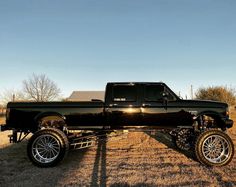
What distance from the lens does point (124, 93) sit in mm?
7453

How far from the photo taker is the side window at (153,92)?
7418mm

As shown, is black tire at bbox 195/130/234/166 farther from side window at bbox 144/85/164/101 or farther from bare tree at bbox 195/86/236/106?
bare tree at bbox 195/86/236/106

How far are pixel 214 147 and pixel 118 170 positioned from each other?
2661 mm

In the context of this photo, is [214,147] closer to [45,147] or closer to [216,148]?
[216,148]

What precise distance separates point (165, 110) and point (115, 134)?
1.67 m

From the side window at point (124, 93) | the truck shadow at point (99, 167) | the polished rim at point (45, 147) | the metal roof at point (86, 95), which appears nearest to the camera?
the truck shadow at point (99, 167)

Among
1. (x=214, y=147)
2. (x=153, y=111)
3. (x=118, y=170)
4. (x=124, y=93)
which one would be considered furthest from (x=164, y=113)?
(x=118, y=170)

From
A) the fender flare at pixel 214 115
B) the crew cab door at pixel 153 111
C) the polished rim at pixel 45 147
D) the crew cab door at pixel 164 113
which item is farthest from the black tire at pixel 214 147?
the polished rim at pixel 45 147

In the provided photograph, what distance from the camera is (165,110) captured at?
7.27m

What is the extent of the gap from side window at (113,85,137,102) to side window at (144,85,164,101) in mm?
337

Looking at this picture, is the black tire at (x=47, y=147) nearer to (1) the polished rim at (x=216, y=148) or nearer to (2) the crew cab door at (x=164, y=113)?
(2) the crew cab door at (x=164, y=113)

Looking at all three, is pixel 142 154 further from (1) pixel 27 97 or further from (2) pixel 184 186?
(1) pixel 27 97

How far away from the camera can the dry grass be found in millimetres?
5262

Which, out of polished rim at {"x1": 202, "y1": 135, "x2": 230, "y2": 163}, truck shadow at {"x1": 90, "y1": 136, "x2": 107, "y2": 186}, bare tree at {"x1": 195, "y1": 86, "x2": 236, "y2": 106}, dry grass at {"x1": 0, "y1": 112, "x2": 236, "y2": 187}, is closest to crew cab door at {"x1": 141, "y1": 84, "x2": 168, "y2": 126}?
dry grass at {"x1": 0, "y1": 112, "x2": 236, "y2": 187}
